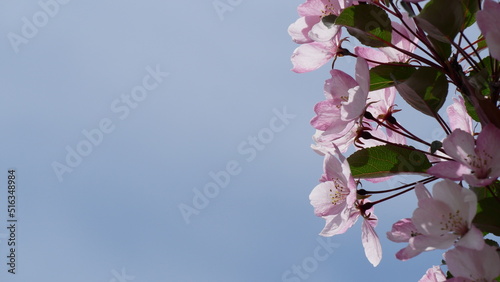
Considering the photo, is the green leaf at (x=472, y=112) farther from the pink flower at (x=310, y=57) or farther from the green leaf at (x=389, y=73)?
the pink flower at (x=310, y=57)

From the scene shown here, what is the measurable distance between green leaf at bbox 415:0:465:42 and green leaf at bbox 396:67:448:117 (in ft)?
0.35

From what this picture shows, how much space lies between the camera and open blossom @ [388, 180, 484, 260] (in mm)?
1179

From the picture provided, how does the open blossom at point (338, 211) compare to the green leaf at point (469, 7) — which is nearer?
the green leaf at point (469, 7)

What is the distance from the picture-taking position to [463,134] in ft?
3.93

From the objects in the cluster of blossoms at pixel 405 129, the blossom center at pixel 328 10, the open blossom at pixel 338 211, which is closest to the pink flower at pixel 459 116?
the cluster of blossoms at pixel 405 129

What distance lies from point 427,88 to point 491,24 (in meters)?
0.25

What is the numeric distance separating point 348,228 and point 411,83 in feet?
1.44

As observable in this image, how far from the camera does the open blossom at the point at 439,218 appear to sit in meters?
1.18

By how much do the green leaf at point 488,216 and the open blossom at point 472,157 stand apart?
0.09 m

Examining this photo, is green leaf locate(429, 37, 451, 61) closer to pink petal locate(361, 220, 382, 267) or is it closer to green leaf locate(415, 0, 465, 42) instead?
green leaf locate(415, 0, 465, 42)

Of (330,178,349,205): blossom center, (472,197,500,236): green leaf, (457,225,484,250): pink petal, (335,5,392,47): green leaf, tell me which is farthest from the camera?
(330,178,349,205): blossom center

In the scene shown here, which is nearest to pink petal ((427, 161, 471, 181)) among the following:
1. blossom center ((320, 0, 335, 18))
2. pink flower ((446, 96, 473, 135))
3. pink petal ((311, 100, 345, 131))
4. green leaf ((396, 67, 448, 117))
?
green leaf ((396, 67, 448, 117))

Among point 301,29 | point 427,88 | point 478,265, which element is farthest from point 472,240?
point 301,29

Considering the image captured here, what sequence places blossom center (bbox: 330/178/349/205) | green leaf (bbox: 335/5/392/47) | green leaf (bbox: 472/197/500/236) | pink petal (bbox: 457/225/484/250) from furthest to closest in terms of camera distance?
1. blossom center (bbox: 330/178/349/205)
2. green leaf (bbox: 335/5/392/47)
3. green leaf (bbox: 472/197/500/236)
4. pink petal (bbox: 457/225/484/250)
